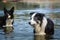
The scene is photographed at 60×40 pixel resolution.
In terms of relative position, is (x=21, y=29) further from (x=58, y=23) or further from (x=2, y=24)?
(x=58, y=23)

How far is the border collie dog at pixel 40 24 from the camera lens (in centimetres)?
995

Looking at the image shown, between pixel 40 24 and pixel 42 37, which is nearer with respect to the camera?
pixel 40 24

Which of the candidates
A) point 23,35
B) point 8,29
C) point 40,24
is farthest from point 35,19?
point 8,29

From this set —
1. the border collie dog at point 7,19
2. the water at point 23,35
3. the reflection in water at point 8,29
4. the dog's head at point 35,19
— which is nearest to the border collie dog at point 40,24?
the dog's head at point 35,19

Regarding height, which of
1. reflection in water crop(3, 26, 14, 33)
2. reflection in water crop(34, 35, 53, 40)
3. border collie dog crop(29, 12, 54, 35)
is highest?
border collie dog crop(29, 12, 54, 35)

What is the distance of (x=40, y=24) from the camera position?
1035 cm

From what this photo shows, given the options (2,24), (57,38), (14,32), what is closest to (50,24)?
(57,38)

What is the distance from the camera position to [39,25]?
10.3 metres

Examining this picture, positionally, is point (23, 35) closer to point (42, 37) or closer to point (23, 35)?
point (23, 35)

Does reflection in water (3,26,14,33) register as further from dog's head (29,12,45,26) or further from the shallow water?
dog's head (29,12,45,26)

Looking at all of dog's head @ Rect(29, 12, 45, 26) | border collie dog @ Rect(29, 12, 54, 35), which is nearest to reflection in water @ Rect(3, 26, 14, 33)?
border collie dog @ Rect(29, 12, 54, 35)

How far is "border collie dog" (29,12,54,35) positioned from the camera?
32.6 ft

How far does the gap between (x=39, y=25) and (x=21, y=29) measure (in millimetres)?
2118

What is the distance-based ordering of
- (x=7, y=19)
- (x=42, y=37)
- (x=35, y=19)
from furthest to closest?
1. (x=7, y=19)
2. (x=42, y=37)
3. (x=35, y=19)
